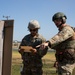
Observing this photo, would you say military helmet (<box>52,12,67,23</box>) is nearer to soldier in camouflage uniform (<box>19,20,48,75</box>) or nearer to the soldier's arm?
the soldier's arm

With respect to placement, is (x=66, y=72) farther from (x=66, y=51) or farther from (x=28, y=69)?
(x=28, y=69)

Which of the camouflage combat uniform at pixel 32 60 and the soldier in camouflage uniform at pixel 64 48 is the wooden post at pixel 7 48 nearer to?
the soldier in camouflage uniform at pixel 64 48

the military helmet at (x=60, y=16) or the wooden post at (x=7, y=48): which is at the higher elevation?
the military helmet at (x=60, y=16)

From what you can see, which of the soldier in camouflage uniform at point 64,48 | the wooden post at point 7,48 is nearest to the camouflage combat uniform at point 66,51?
the soldier in camouflage uniform at point 64,48

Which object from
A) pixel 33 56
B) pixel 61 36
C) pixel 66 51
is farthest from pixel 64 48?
pixel 33 56

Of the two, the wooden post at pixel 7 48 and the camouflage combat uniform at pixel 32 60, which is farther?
the camouflage combat uniform at pixel 32 60

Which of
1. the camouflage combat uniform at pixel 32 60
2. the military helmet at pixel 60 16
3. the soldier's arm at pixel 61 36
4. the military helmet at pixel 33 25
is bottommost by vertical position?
the camouflage combat uniform at pixel 32 60

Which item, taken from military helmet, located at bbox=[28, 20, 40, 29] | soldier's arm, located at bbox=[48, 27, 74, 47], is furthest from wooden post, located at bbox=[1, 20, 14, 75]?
military helmet, located at bbox=[28, 20, 40, 29]

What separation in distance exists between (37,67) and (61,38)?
1364 millimetres

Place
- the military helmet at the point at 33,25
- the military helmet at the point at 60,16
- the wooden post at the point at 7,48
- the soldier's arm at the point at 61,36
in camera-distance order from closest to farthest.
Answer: the soldier's arm at the point at 61,36
the wooden post at the point at 7,48
the military helmet at the point at 60,16
the military helmet at the point at 33,25

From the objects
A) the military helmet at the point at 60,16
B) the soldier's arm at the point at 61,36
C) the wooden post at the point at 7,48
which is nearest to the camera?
the soldier's arm at the point at 61,36

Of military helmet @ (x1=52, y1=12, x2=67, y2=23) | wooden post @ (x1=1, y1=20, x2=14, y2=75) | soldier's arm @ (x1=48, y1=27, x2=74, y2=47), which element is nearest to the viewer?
soldier's arm @ (x1=48, y1=27, x2=74, y2=47)

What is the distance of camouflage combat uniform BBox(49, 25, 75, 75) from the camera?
5.32 meters

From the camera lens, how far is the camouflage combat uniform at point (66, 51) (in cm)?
532
